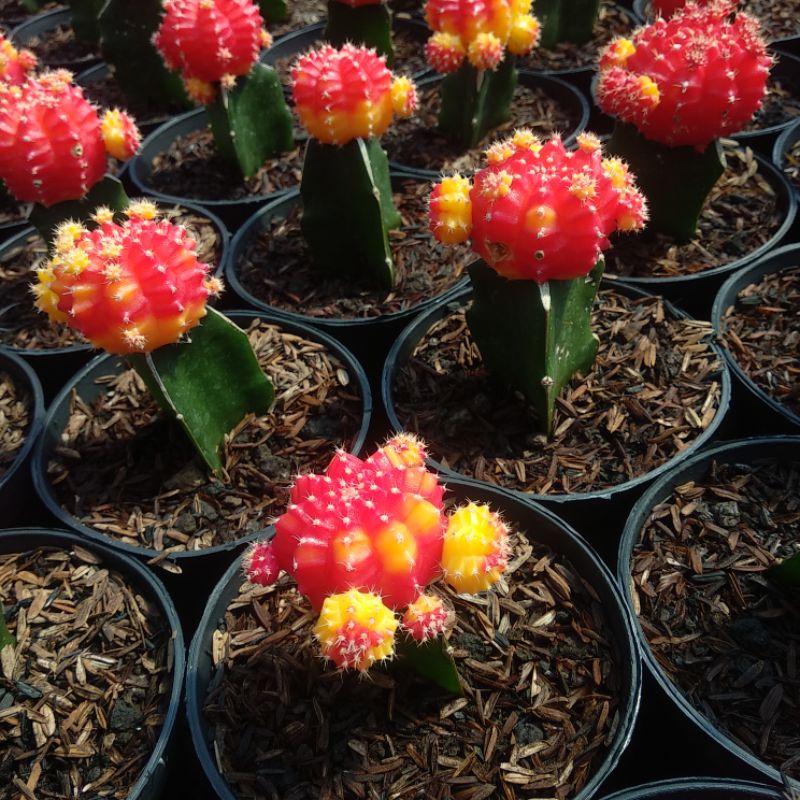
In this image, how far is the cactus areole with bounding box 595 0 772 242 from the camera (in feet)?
4.99

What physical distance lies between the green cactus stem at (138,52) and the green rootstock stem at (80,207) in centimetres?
111

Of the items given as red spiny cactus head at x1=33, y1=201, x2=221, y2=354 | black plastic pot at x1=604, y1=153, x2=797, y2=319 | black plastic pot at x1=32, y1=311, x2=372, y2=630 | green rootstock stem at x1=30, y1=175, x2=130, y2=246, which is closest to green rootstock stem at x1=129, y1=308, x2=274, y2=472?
red spiny cactus head at x1=33, y1=201, x2=221, y2=354

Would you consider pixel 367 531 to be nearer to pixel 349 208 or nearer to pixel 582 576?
pixel 582 576

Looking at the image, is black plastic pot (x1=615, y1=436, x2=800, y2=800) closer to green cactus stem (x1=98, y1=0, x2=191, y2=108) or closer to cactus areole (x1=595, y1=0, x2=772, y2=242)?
cactus areole (x1=595, y1=0, x2=772, y2=242)

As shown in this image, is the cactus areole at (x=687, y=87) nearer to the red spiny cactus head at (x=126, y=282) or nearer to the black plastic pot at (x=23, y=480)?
the red spiny cactus head at (x=126, y=282)

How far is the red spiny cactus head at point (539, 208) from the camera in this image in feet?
3.76

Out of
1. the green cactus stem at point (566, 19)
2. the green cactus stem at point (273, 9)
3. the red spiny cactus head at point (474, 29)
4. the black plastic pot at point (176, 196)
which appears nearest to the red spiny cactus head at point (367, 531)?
the red spiny cactus head at point (474, 29)

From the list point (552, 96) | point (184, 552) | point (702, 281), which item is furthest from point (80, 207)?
point (552, 96)

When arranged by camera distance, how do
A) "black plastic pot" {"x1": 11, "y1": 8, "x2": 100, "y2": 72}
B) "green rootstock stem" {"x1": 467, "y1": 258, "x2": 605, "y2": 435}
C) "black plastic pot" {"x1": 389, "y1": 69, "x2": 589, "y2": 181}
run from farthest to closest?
"black plastic pot" {"x1": 11, "y1": 8, "x2": 100, "y2": 72} → "black plastic pot" {"x1": 389, "y1": 69, "x2": 589, "y2": 181} → "green rootstock stem" {"x1": 467, "y1": 258, "x2": 605, "y2": 435}

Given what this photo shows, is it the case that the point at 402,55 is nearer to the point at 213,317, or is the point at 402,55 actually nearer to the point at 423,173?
the point at 423,173

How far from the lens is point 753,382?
1549mm

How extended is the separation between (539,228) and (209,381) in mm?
687

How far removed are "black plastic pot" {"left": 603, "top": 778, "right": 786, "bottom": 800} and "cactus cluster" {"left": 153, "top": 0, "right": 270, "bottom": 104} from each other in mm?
1796

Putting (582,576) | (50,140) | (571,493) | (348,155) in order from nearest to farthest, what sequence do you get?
(582,576) → (571,493) → (50,140) → (348,155)
